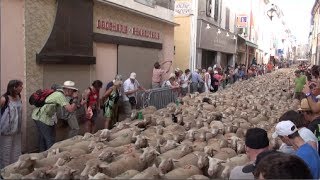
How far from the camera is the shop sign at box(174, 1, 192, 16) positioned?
22703 millimetres

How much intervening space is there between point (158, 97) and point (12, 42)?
17.2 feet

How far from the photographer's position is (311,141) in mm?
4562

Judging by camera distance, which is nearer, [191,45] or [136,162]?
[136,162]

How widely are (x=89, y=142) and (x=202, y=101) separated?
18.9 feet

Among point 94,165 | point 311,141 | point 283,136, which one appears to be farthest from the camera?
point 94,165

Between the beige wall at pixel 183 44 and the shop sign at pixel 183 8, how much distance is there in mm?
292

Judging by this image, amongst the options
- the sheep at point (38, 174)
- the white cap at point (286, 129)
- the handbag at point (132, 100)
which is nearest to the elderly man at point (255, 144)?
the white cap at point (286, 129)

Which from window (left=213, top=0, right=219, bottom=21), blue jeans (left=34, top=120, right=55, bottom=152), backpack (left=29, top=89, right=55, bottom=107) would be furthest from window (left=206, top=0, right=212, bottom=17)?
blue jeans (left=34, top=120, right=55, bottom=152)

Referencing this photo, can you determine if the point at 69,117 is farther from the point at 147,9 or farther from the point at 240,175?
the point at 147,9

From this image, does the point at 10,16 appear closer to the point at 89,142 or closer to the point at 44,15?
the point at 44,15

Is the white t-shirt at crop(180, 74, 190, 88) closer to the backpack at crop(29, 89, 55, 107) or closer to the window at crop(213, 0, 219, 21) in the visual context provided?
the backpack at crop(29, 89, 55, 107)

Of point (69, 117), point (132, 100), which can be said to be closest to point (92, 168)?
point (69, 117)

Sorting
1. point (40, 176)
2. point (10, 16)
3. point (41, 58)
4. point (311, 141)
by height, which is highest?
point (10, 16)

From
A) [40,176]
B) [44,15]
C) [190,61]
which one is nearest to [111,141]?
[40,176]
